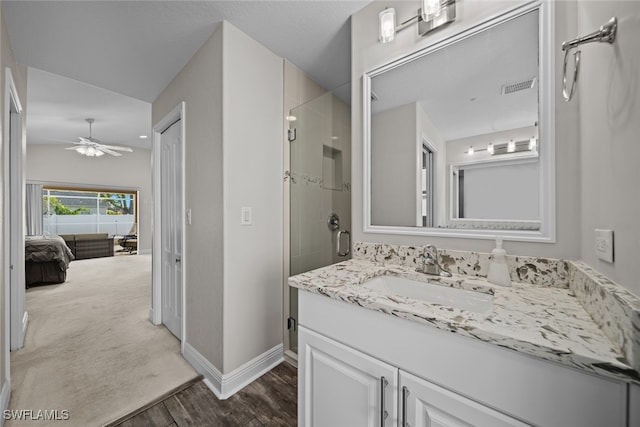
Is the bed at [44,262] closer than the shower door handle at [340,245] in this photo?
No

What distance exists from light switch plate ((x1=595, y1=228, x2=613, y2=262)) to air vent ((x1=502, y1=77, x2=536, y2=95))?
64cm

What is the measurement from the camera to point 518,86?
3.60 feet

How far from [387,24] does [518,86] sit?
748mm

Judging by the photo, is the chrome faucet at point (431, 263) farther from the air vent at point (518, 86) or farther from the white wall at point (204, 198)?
the white wall at point (204, 198)

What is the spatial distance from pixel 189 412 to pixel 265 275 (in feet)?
2.99

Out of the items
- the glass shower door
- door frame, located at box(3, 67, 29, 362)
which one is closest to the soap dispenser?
the glass shower door

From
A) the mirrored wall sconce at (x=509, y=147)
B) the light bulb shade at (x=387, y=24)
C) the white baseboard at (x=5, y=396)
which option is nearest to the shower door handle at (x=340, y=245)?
the mirrored wall sconce at (x=509, y=147)

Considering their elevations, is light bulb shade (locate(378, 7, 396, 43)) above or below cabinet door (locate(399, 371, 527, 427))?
above

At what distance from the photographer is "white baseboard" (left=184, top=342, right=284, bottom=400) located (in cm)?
169

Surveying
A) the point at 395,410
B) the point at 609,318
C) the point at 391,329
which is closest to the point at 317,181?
the point at 391,329

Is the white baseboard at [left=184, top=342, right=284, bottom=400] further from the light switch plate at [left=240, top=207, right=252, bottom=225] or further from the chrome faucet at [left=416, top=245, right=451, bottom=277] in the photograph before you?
the chrome faucet at [left=416, top=245, right=451, bottom=277]

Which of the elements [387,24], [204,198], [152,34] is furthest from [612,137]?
[152,34]

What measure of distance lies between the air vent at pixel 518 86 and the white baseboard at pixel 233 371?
2184 millimetres

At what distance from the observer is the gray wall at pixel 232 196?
170cm
